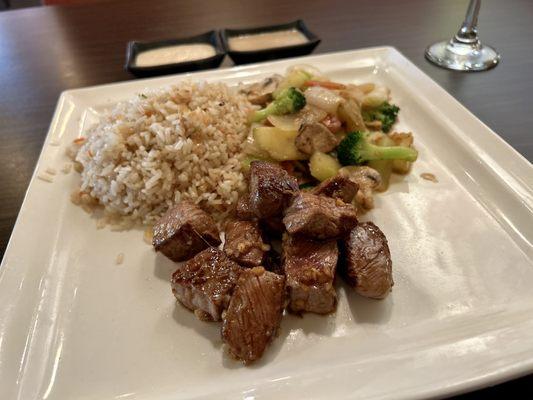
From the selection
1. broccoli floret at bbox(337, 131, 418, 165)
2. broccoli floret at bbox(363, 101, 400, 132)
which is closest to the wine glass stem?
broccoli floret at bbox(363, 101, 400, 132)

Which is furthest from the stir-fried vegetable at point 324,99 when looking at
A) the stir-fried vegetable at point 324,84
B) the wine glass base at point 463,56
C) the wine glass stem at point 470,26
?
the wine glass stem at point 470,26

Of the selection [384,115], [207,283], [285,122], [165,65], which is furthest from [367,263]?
[165,65]

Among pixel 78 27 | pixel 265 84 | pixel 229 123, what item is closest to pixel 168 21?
pixel 78 27

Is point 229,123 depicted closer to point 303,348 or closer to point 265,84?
point 265,84

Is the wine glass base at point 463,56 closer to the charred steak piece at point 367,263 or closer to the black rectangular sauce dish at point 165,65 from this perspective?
the black rectangular sauce dish at point 165,65

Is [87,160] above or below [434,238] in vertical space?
above

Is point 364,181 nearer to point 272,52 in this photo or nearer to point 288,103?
point 288,103

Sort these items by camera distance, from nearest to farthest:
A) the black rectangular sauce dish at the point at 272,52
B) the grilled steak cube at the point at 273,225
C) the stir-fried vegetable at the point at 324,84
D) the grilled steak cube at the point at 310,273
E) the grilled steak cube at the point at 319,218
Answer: the grilled steak cube at the point at 310,273 → the grilled steak cube at the point at 319,218 → the grilled steak cube at the point at 273,225 → the stir-fried vegetable at the point at 324,84 → the black rectangular sauce dish at the point at 272,52
